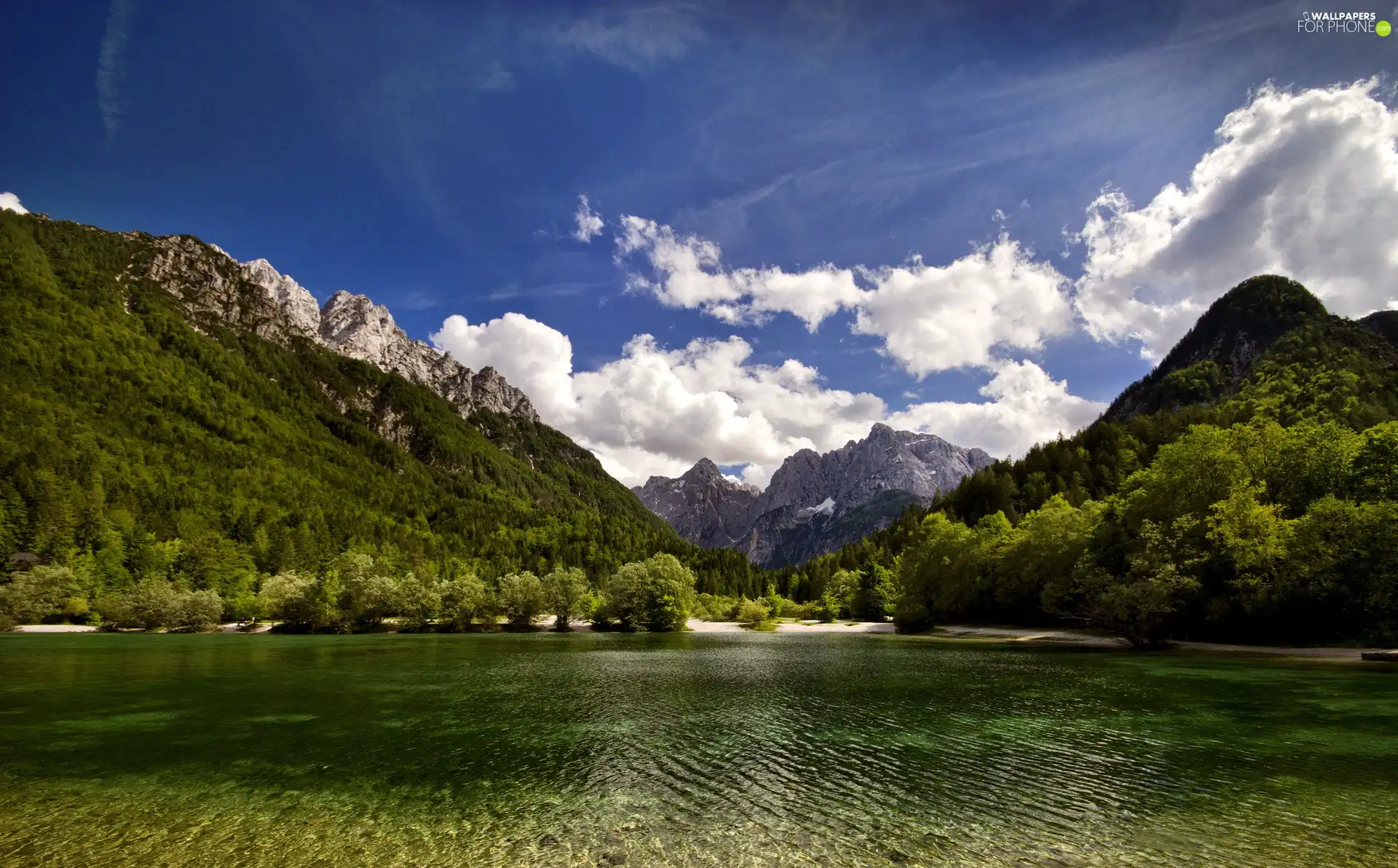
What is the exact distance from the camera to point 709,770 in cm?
2225

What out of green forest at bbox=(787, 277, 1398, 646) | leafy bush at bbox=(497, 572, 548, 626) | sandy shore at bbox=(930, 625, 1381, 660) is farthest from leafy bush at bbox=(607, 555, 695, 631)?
green forest at bbox=(787, 277, 1398, 646)

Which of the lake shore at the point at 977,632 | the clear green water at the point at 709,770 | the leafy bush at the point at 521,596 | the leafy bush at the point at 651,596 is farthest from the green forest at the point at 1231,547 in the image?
the leafy bush at the point at 521,596

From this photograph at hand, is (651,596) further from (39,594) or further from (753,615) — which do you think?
(39,594)

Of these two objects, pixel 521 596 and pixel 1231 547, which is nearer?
pixel 1231 547

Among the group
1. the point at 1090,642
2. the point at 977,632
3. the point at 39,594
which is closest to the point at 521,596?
the point at 39,594

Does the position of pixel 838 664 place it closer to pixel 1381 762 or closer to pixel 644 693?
pixel 644 693

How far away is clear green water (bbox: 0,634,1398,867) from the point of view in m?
15.0

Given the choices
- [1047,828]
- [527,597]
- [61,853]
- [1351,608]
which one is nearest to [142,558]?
[527,597]

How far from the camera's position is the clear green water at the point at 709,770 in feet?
49.1

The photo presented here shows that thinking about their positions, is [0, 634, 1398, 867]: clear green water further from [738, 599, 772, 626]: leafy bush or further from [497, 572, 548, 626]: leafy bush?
[738, 599, 772, 626]: leafy bush

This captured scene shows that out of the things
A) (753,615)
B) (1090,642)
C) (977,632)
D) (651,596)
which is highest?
(1090,642)

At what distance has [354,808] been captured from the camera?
707 inches

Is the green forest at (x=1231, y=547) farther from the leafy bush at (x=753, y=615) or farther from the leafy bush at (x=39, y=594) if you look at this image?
the leafy bush at (x=39, y=594)

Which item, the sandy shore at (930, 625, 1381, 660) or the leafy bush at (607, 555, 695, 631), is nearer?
the sandy shore at (930, 625, 1381, 660)
